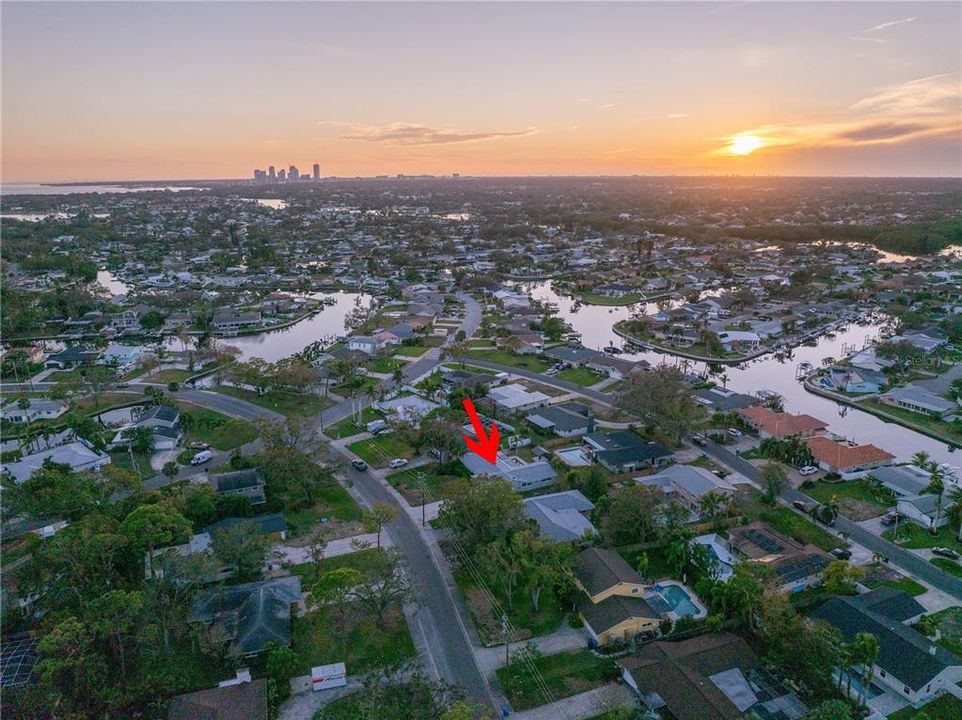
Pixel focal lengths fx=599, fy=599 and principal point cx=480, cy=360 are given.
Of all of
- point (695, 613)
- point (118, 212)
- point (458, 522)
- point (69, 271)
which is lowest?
point (695, 613)

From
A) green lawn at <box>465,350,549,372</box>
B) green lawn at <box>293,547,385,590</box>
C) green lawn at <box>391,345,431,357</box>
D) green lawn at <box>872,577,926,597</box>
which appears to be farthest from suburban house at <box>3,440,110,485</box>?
green lawn at <box>872,577,926,597</box>

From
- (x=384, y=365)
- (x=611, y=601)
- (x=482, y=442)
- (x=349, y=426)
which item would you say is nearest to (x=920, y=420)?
(x=482, y=442)

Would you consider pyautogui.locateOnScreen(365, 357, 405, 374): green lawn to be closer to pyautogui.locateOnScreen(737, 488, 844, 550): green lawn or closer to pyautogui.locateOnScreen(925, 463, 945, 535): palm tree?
pyautogui.locateOnScreen(737, 488, 844, 550): green lawn

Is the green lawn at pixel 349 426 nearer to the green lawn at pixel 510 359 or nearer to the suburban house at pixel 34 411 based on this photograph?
the green lawn at pixel 510 359

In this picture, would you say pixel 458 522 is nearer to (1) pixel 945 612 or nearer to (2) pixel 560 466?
(2) pixel 560 466

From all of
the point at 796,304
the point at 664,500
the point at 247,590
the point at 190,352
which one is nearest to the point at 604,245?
the point at 796,304

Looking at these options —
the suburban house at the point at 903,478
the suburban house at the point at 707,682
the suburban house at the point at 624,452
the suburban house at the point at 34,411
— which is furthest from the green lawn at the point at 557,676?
the suburban house at the point at 34,411
